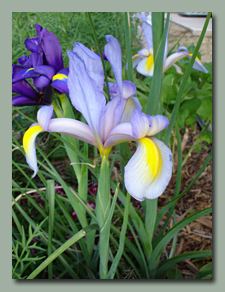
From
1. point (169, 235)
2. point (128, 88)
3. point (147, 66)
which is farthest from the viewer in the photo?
point (147, 66)

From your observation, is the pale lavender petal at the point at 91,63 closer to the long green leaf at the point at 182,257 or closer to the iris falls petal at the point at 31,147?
the iris falls petal at the point at 31,147

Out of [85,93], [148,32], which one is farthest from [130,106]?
[148,32]

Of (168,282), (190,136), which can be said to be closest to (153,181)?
(168,282)

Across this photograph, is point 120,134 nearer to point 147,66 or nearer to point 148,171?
point 148,171

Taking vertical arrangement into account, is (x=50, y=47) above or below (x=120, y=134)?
above

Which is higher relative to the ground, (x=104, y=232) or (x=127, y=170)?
(x=127, y=170)

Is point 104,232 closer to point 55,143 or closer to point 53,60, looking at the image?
point 53,60

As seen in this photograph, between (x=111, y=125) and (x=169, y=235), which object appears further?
(x=169, y=235)
